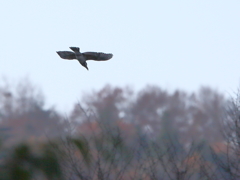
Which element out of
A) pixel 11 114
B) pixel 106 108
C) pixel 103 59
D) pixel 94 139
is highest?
pixel 106 108

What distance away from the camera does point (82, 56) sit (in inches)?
167

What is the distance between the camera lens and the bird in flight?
422cm

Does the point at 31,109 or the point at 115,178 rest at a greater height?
the point at 31,109

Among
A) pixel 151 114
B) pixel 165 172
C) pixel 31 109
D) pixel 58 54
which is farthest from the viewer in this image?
pixel 151 114

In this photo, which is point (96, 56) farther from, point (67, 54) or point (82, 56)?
point (67, 54)

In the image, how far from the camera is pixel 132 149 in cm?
930

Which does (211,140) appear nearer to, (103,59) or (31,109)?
(31,109)

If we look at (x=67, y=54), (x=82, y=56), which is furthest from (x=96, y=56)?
(x=67, y=54)

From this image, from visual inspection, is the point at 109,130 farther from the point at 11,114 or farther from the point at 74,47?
the point at 74,47

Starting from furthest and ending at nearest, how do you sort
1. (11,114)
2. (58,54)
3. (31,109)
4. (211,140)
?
1. (211,140)
2. (31,109)
3. (11,114)
4. (58,54)

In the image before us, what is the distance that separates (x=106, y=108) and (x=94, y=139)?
608cm

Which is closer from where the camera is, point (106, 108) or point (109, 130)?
point (109, 130)

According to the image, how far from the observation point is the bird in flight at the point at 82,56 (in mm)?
4219

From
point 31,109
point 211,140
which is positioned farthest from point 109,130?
point 211,140
